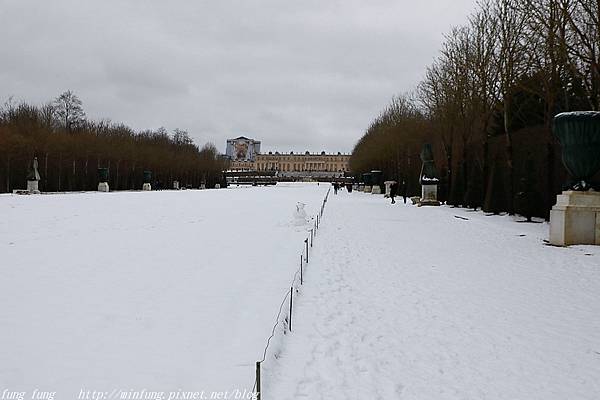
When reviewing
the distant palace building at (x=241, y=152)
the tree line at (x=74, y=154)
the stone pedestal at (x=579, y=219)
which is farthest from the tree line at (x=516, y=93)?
the distant palace building at (x=241, y=152)

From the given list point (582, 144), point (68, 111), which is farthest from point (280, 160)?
point (582, 144)

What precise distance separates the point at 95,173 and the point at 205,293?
65333 millimetres

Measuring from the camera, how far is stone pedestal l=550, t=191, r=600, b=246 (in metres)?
14.9

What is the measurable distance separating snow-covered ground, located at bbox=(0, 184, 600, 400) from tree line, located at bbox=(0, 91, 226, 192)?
153 feet

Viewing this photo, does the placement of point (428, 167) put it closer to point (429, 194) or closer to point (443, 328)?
point (429, 194)

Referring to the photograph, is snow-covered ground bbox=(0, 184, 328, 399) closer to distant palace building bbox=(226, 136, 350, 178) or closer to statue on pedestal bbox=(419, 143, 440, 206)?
statue on pedestal bbox=(419, 143, 440, 206)

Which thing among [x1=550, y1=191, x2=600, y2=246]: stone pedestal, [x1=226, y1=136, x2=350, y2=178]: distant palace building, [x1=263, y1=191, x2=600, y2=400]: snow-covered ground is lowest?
[x1=263, y1=191, x2=600, y2=400]: snow-covered ground

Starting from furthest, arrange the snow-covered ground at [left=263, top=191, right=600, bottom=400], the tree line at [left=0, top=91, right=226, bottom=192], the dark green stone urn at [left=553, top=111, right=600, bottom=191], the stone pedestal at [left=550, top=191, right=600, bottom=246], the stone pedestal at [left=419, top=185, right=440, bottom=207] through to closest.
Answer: the tree line at [left=0, top=91, right=226, bottom=192] → the stone pedestal at [left=419, top=185, right=440, bottom=207] → the dark green stone urn at [left=553, top=111, right=600, bottom=191] → the stone pedestal at [left=550, top=191, right=600, bottom=246] → the snow-covered ground at [left=263, top=191, right=600, bottom=400]

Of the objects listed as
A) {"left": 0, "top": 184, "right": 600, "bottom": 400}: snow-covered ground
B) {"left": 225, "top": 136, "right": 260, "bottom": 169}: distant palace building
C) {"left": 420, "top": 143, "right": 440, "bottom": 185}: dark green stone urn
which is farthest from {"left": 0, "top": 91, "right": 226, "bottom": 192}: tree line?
{"left": 225, "top": 136, "right": 260, "bottom": 169}: distant palace building

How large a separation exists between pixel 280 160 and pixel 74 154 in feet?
446

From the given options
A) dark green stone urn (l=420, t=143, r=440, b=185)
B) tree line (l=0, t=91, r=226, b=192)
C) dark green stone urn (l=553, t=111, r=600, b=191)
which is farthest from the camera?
tree line (l=0, t=91, r=226, b=192)

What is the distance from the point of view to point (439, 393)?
5188 millimetres

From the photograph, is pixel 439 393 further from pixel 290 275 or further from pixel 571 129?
pixel 571 129

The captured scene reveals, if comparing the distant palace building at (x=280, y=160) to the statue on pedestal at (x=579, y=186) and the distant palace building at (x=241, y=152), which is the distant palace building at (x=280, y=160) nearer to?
the distant palace building at (x=241, y=152)
